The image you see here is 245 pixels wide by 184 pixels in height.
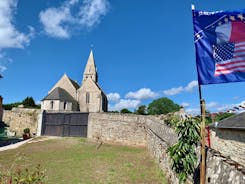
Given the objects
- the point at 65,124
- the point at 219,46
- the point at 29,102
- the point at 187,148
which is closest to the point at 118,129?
the point at 65,124

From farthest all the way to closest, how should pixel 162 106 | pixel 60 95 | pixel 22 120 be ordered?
pixel 162 106
pixel 60 95
pixel 22 120

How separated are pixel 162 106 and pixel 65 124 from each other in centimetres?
5180

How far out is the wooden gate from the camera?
20.3 meters

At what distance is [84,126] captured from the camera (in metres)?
20.2

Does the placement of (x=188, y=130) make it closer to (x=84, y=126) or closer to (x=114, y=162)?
(x=114, y=162)

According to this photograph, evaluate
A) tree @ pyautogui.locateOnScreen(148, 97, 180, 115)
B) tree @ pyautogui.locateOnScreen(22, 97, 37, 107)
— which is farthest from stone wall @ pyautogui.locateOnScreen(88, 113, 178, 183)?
tree @ pyautogui.locateOnScreen(148, 97, 180, 115)

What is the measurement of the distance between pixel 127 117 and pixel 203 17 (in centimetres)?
1535

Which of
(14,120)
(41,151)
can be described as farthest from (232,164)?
(14,120)

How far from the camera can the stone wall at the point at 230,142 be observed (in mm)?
9891

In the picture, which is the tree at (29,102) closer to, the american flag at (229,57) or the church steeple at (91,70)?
the church steeple at (91,70)

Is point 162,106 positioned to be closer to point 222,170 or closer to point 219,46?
point 219,46

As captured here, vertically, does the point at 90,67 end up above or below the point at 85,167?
above

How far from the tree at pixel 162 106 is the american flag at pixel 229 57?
6551cm

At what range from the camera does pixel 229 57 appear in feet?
12.0
